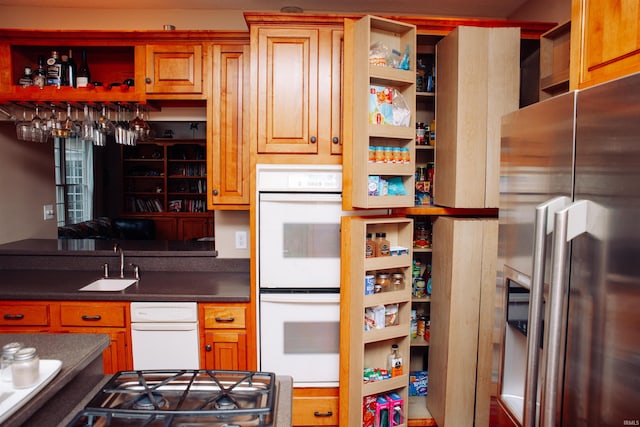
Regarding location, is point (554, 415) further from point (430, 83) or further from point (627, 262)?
point (430, 83)

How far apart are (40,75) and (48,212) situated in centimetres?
137

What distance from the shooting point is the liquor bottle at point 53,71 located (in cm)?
275

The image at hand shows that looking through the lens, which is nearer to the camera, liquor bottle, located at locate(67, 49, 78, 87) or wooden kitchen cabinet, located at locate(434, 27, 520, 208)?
wooden kitchen cabinet, located at locate(434, 27, 520, 208)

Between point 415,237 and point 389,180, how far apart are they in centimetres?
56

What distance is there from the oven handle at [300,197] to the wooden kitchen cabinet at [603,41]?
1.39 metres

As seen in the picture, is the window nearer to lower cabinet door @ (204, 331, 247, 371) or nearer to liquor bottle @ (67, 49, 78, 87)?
liquor bottle @ (67, 49, 78, 87)

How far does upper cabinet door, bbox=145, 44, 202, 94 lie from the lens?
2.67m

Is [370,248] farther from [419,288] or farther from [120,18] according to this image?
[120,18]

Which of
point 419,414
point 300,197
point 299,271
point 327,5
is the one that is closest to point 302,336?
point 299,271

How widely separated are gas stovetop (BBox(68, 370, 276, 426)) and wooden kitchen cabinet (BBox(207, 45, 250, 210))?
4.98 feet

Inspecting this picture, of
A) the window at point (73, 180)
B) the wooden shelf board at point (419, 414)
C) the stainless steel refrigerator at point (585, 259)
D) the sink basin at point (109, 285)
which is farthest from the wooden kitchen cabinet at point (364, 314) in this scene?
the window at point (73, 180)

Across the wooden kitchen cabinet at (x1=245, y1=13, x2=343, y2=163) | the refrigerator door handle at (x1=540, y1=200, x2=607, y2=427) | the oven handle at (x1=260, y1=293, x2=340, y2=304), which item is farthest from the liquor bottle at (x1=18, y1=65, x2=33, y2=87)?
the refrigerator door handle at (x1=540, y1=200, x2=607, y2=427)

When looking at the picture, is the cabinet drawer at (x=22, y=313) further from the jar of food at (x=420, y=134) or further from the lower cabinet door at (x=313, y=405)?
the jar of food at (x=420, y=134)

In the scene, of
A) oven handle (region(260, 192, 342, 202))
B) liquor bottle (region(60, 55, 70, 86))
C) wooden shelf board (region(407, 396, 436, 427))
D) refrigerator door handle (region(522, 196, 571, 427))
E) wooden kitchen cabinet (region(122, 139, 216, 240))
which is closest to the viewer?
refrigerator door handle (region(522, 196, 571, 427))
